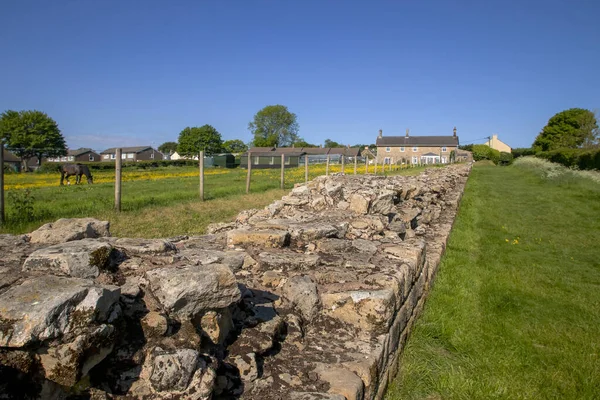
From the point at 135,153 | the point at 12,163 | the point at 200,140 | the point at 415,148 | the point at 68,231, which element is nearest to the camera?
the point at 68,231

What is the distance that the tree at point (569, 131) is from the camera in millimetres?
52400

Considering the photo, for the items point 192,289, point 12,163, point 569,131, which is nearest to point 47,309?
point 192,289

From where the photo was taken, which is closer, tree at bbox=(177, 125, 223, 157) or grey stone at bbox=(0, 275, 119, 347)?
grey stone at bbox=(0, 275, 119, 347)

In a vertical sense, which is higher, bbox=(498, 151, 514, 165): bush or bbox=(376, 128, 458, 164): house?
bbox=(376, 128, 458, 164): house

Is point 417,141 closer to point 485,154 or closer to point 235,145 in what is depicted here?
point 485,154

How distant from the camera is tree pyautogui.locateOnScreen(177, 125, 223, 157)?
9464 centimetres

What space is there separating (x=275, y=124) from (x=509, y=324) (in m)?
107

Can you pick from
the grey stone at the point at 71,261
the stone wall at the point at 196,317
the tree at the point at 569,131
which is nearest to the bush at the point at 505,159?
the tree at the point at 569,131

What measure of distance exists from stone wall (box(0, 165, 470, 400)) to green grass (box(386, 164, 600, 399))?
0.41 metres

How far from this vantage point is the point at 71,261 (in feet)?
7.06

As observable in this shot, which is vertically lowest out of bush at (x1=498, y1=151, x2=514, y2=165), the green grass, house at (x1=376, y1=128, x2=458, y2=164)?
the green grass

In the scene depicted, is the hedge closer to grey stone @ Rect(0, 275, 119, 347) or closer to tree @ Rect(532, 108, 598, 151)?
tree @ Rect(532, 108, 598, 151)

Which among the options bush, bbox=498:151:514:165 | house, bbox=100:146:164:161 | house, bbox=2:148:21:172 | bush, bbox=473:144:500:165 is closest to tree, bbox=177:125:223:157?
house, bbox=100:146:164:161

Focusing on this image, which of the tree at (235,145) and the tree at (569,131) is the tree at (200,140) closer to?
the tree at (235,145)
